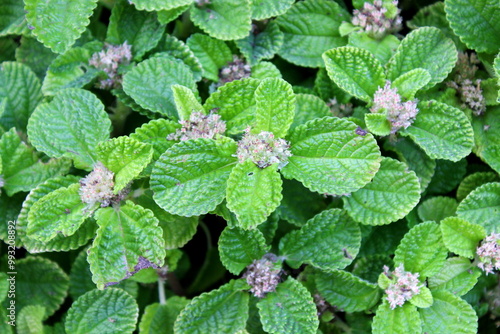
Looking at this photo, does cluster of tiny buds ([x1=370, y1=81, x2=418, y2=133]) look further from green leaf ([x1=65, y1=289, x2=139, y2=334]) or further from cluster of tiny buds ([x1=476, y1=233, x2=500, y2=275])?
green leaf ([x1=65, y1=289, x2=139, y2=334])

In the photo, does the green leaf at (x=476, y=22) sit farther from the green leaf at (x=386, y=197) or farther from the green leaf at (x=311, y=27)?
the green leaf at (x=386, y=197)

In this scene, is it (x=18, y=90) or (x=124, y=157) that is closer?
(x=124, y=157)

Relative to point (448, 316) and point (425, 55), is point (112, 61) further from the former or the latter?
point (448, 316)

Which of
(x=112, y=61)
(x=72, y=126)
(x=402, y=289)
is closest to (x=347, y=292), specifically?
(x=402, y=289)

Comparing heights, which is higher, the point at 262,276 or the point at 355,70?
the point at 355,70

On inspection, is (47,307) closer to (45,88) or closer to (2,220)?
(2,220)

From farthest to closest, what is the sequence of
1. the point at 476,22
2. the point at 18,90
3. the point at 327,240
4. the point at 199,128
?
the point at 18,90
the point at 476,22
the point at 327,240
the point at 199,128

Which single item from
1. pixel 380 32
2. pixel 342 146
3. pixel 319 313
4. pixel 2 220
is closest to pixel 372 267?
pixel 319 313
